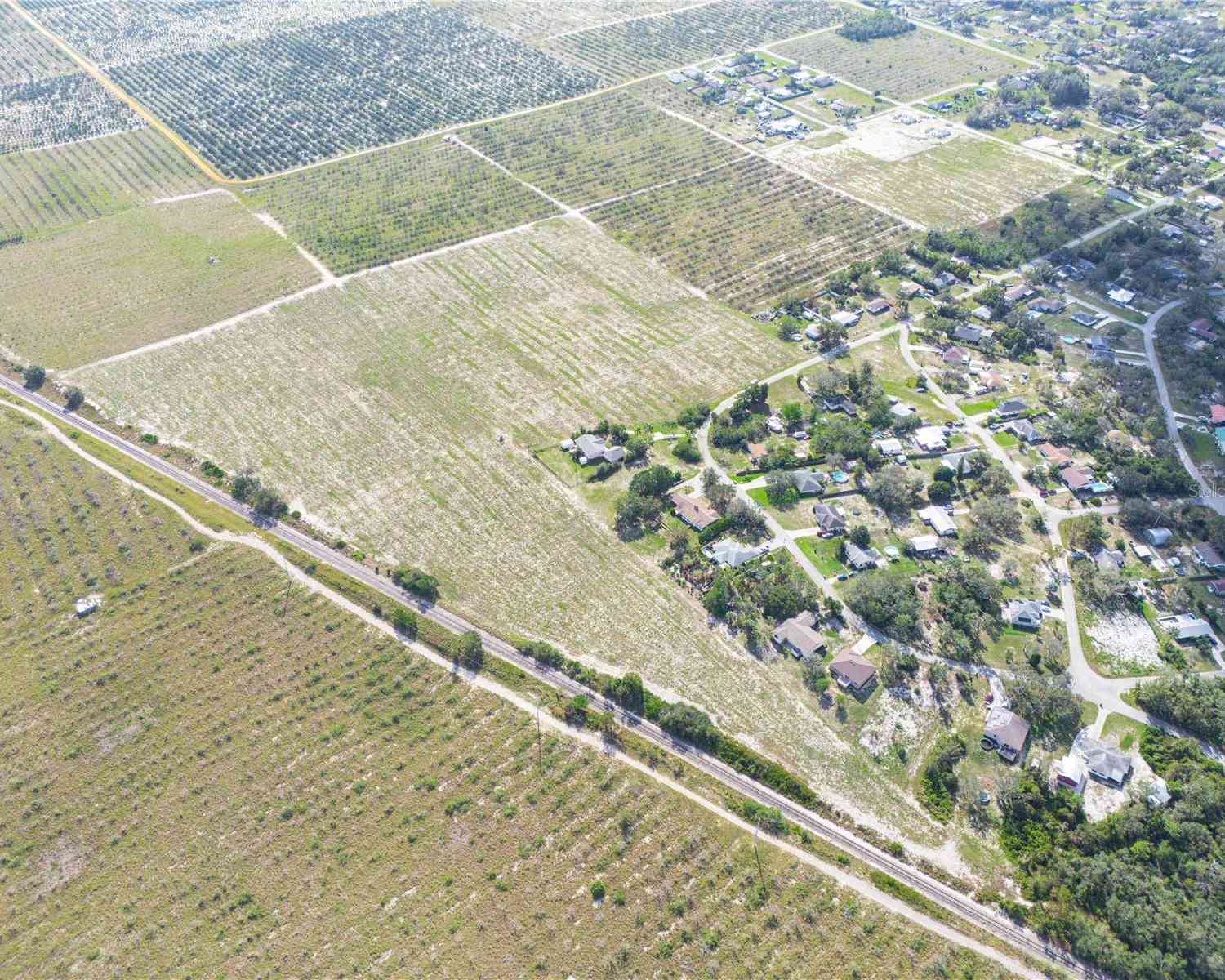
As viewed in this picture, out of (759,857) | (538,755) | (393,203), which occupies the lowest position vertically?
(759,857)

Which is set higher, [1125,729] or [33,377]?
[33,377]

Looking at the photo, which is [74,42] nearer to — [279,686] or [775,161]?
[775,161]

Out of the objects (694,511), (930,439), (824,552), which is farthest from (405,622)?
(930,439)

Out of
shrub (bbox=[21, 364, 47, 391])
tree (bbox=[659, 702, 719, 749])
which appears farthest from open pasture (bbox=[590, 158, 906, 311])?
shrub (bbox=[21, 364, 47, 391])

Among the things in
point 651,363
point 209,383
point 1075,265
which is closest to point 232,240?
point 209,383

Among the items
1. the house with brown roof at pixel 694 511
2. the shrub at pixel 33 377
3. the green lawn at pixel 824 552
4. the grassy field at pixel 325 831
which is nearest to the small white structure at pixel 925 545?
the green lawn at pixel 824 552

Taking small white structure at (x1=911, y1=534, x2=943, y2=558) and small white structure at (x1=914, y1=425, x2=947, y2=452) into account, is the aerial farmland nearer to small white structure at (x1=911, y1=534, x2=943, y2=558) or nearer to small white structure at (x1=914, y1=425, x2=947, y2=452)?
small white structure at (x1=911, y1=534, x2=943, y2=558)

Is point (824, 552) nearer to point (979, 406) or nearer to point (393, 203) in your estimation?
point (979, 406)

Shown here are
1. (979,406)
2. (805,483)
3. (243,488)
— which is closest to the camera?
(243,488)
